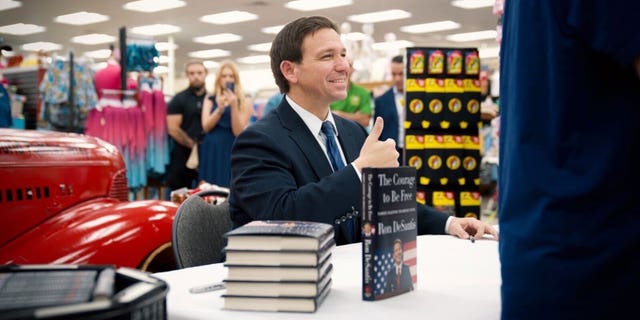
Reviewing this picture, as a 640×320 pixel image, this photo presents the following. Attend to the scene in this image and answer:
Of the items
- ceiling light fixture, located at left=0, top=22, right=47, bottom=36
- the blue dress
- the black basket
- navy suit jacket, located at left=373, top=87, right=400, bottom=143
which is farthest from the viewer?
ceiling light fixture, located at left=0, top=22, right=47, bottom=36

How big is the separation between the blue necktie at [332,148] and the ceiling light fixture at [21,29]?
13492 millimetres

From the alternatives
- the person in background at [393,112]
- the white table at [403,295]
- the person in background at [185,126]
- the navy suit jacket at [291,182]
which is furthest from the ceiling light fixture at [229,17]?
the white table at [403,295]

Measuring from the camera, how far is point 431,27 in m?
13.9

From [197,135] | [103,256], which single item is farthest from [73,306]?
[197,135]

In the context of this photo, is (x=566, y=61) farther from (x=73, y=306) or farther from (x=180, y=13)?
(x=180, y=13)

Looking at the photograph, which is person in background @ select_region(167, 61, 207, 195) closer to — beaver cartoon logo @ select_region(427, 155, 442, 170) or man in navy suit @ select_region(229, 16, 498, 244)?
beaver cartoon logo @ select_region(427, 155, 442, 170)

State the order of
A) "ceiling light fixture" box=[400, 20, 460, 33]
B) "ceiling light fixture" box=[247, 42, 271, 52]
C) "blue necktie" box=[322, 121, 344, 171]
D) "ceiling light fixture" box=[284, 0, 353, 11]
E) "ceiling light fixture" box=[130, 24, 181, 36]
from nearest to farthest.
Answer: "blue necktie" box=[322, 121, 344, 171] < "ceiling light fixture" box=[284, 0, 353, 11] < "ceiling light fixture" box=[400, 20, 460, 33] < "ceiling light fixture" box=[130, 24, 181, 36] < "ceiling light fixture" box=[247, 42, 271, 52]

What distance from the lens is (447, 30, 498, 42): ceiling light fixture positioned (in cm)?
1448

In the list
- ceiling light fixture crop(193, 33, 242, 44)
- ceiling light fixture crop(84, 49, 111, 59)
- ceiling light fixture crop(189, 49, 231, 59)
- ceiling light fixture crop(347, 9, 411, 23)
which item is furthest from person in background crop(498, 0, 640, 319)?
ceiling light fixture crop(84, 49, 111, 59)

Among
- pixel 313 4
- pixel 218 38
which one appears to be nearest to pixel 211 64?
pixel 218 38

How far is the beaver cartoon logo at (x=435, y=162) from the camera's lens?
18.7 ft

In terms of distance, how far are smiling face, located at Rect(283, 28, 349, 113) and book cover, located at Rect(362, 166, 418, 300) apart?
0.91 metres

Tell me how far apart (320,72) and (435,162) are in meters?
3.75

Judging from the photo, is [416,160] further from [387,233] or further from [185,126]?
[387,233]
